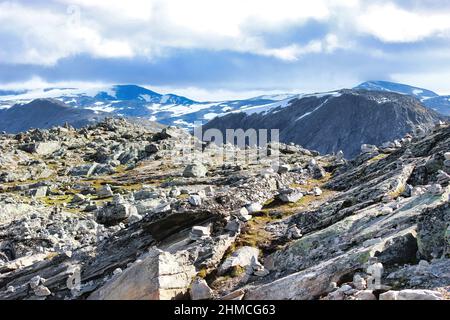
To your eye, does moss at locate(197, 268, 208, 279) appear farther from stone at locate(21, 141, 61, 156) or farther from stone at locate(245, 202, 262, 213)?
stone at locate(21, 141, 61, 156)

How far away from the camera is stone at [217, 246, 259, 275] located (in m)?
21.7

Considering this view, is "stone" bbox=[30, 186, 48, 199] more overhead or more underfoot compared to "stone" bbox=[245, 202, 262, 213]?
more underfoot

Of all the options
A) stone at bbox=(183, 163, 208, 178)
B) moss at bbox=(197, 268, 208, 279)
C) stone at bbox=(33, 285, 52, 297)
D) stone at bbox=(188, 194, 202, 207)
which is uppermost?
stone at bbox=(188, 194, 202, 207)

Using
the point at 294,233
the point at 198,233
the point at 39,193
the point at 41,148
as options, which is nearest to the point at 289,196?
the point at 294,233

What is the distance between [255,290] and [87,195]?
6458 cm

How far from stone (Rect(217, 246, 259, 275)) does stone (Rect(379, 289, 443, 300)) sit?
8.41 m

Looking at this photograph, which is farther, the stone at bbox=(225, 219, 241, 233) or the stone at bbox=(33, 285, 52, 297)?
the stone at bbox=(225, 219, 241, 233)

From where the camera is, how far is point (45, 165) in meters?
135

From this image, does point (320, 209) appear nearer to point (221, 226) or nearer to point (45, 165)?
point (221, 226)

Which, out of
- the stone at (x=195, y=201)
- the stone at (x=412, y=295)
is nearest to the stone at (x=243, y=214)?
the stone at (x=195, y=201)

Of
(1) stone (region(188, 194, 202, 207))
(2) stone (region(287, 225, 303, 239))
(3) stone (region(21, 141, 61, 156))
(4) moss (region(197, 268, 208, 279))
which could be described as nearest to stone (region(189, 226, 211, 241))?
(4) moss (region(197, 268, 208, 279))
